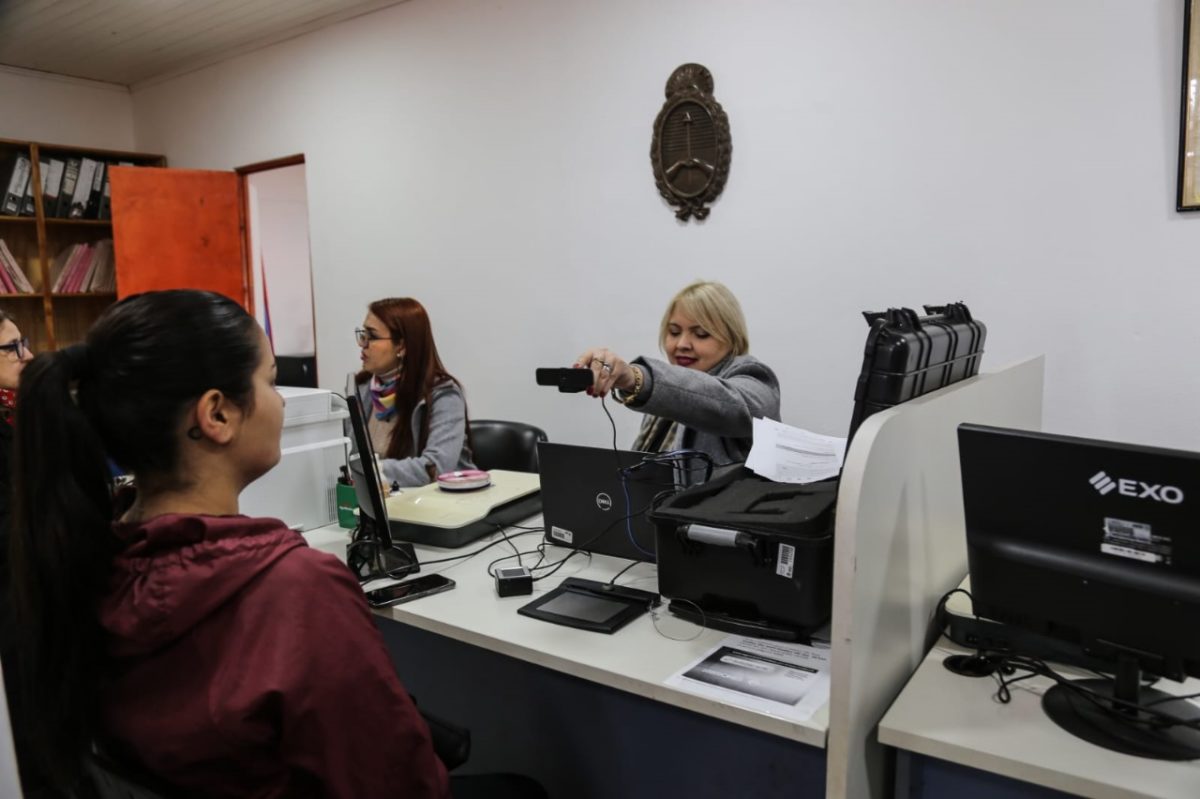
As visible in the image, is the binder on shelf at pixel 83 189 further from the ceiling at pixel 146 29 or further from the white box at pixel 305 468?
the white box at pixel 305 468

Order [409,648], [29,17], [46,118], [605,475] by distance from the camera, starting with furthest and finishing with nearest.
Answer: [46,118] → [29,17] → [409,648] → [605,475]

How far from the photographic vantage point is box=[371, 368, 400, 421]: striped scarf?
2.83m

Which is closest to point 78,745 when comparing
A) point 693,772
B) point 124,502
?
point 124,502

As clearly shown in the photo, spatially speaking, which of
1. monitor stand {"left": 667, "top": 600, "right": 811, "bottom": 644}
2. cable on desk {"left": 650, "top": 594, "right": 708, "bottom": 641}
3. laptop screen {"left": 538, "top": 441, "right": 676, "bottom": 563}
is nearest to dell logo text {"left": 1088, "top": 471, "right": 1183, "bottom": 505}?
monitor stand {"left": 667, "top": 600, "right": 811, "bottom": 644}

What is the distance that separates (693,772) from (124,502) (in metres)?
1.04

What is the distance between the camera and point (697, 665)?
1298 millimetres

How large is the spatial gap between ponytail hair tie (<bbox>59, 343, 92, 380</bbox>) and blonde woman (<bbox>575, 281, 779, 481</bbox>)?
2.86 feet

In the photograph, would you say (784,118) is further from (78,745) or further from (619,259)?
(78,745)

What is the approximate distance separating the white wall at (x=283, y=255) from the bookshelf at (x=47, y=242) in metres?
0.92

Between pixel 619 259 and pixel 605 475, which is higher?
pixel 619 259

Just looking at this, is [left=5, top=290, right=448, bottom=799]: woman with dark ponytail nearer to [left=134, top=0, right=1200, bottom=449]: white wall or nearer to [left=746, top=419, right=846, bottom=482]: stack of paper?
[left=746, top=419, right=846, bottom=482]: stack of paper

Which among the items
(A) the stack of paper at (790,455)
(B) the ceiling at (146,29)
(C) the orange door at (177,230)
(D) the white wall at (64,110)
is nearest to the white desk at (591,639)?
(A) the stack of paper at (790,455)

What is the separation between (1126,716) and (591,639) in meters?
0.81

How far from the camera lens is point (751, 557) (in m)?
1.36
